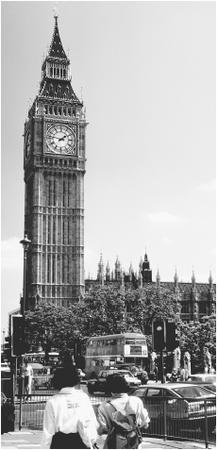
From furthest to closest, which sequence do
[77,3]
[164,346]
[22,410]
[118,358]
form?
[118,358]
[22,410]
[164,346]
[77,3]

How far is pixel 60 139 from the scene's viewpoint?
3962 inches

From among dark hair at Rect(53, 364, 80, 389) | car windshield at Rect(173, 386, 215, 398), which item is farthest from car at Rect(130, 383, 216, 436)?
dark hair at Rect(53, 364, 80, 389)

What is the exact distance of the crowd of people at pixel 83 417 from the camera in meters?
6.38

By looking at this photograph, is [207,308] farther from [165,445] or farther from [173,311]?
[165,445]

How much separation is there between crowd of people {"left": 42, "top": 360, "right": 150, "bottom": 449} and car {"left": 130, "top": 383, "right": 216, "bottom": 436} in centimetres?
592

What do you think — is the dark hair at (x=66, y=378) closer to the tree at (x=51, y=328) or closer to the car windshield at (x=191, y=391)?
the car windshield at (x=191, y=391)

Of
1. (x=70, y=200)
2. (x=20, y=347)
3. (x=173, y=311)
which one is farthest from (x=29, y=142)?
(x=20, y=347)

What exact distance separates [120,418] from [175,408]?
7.08 meters

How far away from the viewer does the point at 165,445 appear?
13281 millimetres

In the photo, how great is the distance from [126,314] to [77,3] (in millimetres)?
59505

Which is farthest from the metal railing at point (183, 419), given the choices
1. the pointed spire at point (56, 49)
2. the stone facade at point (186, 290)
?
the stone facade at point (186, 290)

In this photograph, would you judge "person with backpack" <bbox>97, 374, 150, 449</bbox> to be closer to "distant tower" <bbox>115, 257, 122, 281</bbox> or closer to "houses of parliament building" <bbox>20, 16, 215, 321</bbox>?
"houses of parliament building" <bbox>20, 16, 215, 321</bbox>

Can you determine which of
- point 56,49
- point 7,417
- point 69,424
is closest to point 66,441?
point 69,424

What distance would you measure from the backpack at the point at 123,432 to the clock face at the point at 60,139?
94.1 metres
